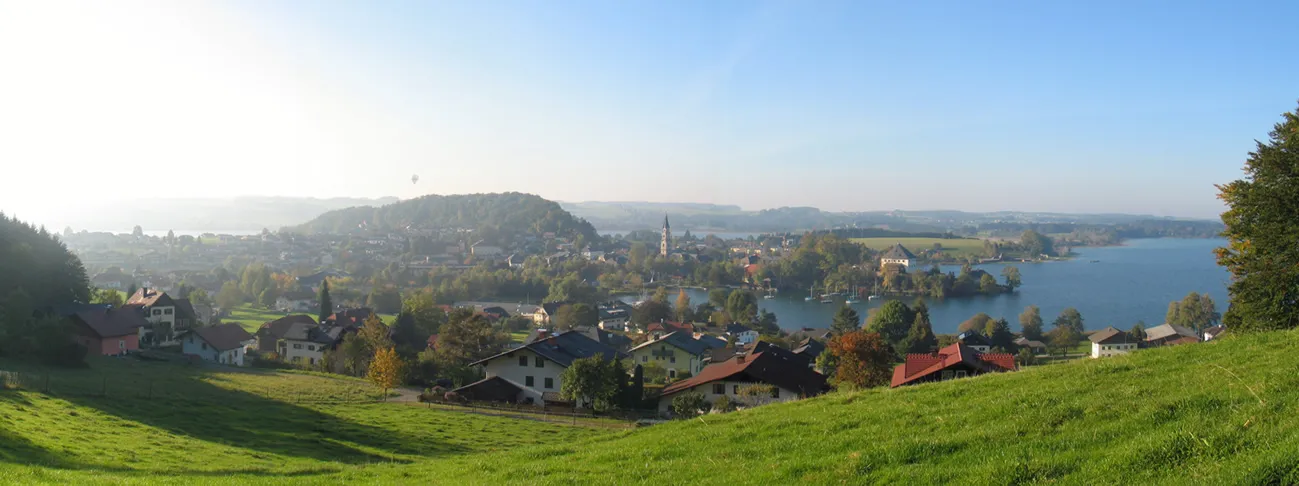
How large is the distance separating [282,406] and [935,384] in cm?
1145

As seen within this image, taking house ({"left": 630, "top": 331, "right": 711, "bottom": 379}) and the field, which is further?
the field

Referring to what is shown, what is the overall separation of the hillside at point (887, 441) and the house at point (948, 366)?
677cm

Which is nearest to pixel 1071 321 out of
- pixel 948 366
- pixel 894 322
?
pixel 894 322

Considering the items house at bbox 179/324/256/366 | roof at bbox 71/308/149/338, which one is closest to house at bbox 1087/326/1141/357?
house at bbox 179/324/256/366

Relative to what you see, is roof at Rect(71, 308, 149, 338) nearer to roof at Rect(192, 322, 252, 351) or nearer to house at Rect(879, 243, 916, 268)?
roof at Rect(192, 322, 252, 351)

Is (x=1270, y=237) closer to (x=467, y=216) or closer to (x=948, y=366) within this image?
(x=948, y=366)

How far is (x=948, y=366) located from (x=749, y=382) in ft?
13.2

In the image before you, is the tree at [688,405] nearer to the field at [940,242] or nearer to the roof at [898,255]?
the roof at [898,255]

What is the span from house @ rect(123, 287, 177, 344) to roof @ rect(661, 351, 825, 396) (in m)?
19.9

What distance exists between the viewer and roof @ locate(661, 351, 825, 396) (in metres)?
16.2

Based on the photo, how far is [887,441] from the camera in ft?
16.2

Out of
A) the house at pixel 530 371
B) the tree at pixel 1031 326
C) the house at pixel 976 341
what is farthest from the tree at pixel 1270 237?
the tree at pixel 1031 326

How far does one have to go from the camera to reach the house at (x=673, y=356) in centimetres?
2550

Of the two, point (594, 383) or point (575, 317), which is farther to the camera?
point (575, 317)
